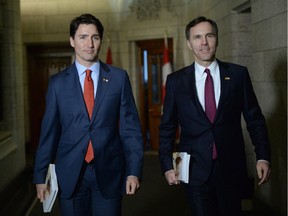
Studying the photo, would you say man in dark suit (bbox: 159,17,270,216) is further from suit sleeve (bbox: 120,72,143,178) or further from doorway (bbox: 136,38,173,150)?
doorway (bbox: 136,38,173,150)

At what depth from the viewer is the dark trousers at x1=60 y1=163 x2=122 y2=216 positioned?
1858mm

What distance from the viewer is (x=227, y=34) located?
4398 millimetres

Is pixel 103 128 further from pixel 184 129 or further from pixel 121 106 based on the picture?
pixel 184 129

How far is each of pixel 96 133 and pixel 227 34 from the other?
115 inches

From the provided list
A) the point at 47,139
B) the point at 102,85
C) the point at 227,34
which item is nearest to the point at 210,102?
the point at 102,85

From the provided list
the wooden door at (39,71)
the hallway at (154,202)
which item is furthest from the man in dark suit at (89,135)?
the wooden door at (39,71)

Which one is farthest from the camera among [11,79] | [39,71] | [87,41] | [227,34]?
[39,71]

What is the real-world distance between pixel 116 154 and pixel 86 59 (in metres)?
0.44

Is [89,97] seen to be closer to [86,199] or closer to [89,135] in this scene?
[89,135]

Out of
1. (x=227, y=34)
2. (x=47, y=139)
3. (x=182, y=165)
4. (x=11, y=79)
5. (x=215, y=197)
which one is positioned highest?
(x=227, y=34)

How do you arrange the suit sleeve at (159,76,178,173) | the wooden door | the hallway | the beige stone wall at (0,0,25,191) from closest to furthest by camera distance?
1. the suit sleeve at (159,76,178,173)
2. the hallway
3. the beige stone wall at (0,0,25,191)
4. the wooden door

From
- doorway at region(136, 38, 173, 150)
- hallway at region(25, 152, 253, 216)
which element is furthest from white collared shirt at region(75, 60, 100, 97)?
doorway at region(136, 38, 173, 150)

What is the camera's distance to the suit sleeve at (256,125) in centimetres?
196

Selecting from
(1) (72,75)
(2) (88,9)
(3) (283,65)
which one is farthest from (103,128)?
(2) (88,9)
